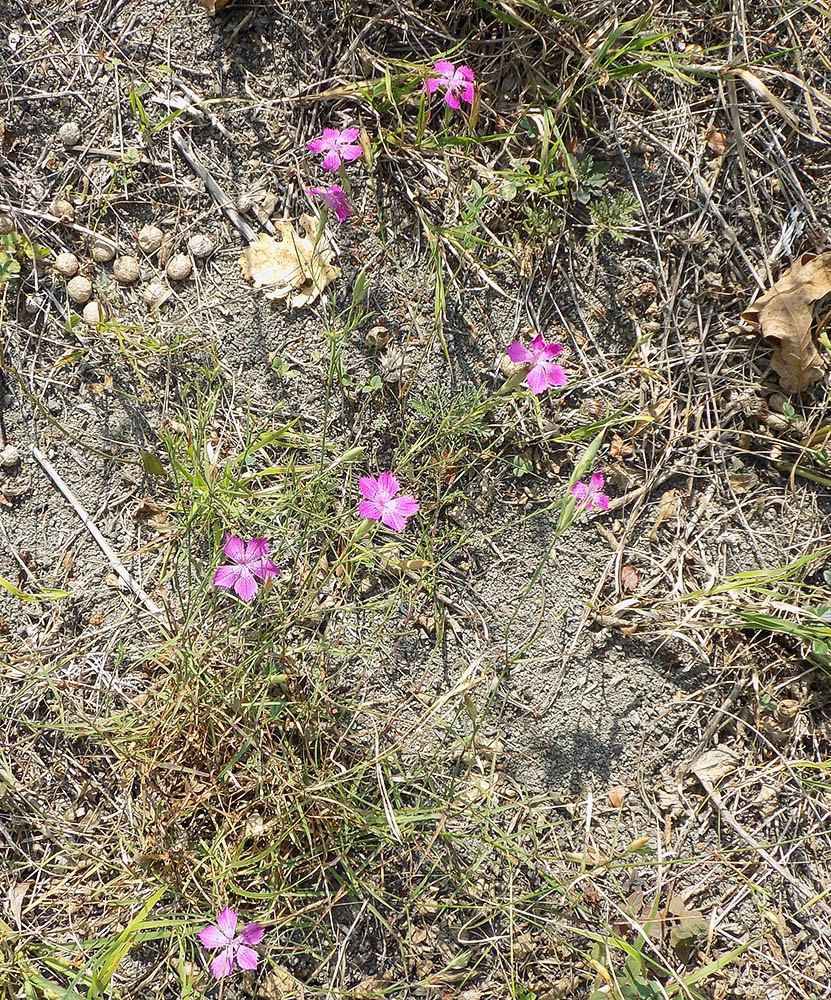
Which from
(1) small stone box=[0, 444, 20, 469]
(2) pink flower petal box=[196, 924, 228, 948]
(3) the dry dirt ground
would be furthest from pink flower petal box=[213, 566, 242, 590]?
(2) pink flower petal box=[196, 924, 228, 948]

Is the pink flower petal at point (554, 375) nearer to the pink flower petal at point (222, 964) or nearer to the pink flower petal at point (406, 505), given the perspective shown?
the pink flower petal at point (406, 505)

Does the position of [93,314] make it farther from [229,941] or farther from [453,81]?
[229,941]

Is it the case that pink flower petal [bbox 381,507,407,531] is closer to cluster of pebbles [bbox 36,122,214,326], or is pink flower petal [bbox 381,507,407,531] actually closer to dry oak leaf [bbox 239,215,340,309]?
dry oak leaf [bbox 239,215,340,309]

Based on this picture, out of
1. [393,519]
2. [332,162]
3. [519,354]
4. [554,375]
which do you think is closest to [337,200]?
[332,162]

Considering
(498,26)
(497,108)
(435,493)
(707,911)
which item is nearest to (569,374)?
(435,493)

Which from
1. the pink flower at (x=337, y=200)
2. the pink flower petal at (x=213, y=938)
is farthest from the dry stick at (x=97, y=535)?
the pink flower at (x=337, y=200)

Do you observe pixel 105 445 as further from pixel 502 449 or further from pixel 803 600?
pixel 803 600
